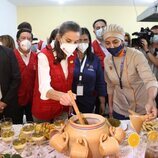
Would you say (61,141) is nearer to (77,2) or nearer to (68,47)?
(68,47)

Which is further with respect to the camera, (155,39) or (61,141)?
(155,39)

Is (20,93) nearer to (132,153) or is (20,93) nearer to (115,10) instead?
(132,153)

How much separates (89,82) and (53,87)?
0.49m

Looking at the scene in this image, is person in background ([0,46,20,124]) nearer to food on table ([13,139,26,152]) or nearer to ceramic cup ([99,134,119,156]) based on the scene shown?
food on table ([13,139,26,152])

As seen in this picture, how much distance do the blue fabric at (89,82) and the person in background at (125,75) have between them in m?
0.18

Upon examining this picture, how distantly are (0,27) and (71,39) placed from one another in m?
4.17

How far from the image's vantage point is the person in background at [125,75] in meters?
1.63

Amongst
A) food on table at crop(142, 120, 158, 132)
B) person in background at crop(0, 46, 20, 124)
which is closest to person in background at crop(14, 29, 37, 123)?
person in background at crop(0, 46, 20, 124)

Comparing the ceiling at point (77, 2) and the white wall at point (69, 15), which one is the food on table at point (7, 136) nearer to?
the ceiling at point (77, 2)

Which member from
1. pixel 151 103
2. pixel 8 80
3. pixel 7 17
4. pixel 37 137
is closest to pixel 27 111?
pixel 8 80

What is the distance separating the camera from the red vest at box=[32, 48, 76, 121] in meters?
1.56

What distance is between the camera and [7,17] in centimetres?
597

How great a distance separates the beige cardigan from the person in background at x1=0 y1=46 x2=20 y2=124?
84 centimetres

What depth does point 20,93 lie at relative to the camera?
2.28 meters
